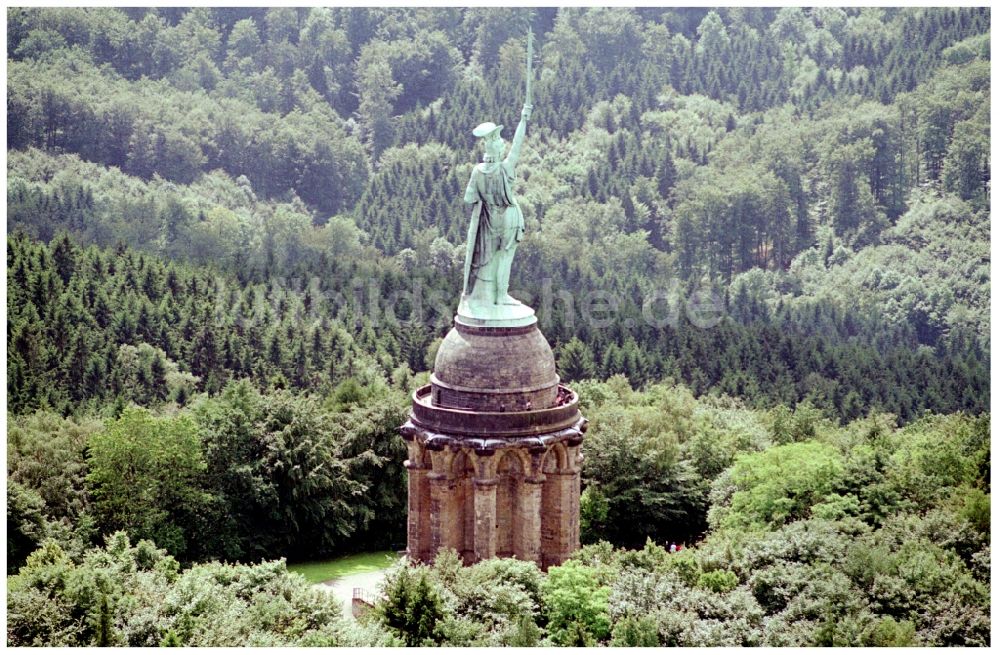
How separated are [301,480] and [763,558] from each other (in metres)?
18.2

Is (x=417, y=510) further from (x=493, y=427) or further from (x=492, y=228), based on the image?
(x=492, y=228)

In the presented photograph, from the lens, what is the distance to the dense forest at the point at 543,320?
54.0 metres

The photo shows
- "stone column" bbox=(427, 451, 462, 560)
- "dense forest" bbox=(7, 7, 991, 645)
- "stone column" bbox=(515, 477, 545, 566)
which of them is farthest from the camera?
"stone column" bbox=(515, 477, 545, 566)

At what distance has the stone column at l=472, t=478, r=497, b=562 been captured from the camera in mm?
Result: 55562

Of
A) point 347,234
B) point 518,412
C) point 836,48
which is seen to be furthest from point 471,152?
point 518,412

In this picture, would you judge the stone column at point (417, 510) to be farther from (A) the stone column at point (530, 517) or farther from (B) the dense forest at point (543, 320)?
(A) the stone column at point (530, 517)

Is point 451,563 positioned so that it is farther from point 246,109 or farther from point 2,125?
point 246,109

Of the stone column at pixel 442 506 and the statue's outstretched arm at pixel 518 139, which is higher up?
the statue's outstretched arm at pixel 518 139

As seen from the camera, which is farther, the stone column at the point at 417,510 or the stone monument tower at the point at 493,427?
the stone column at the point at 417,510

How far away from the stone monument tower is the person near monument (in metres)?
0.03

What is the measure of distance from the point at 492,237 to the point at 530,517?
8353 mm

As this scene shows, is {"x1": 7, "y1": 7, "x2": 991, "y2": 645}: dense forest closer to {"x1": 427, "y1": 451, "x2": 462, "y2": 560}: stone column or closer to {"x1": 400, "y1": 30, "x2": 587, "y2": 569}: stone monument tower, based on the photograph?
{"x1": 427, "y1": 451, "x2": 462, "y2": 560}: stone column

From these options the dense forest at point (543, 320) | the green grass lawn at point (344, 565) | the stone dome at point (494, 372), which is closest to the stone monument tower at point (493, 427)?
the stone dome at point (494, 372)

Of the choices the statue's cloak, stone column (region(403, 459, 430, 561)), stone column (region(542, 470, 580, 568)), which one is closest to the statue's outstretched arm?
the statue's cloak
